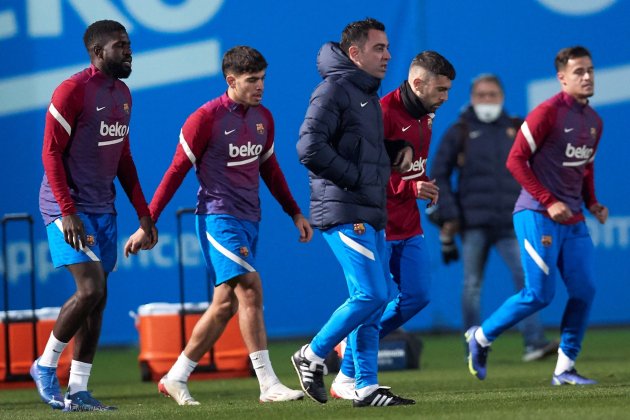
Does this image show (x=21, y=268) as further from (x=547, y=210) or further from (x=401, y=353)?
(x=547, y=210)

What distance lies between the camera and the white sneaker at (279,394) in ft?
22.4

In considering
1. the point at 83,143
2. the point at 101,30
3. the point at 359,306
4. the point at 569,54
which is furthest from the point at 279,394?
the point at 569,54

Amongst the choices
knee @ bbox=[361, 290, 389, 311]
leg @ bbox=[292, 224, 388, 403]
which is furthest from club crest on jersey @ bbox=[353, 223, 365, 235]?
knee @ bbox=[361, 290, 389, 311]

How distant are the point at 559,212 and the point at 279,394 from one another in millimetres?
1860

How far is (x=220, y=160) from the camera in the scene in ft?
23.1

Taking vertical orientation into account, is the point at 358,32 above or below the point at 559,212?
above

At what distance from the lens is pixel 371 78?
6246 mm

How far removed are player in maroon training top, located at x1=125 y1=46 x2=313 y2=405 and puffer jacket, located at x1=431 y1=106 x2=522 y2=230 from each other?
3496 millimetres

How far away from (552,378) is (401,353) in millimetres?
1708

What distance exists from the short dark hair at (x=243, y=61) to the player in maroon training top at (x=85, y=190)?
1.74ft

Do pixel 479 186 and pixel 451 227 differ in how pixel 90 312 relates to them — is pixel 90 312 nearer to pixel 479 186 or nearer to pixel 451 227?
pixel 451 227

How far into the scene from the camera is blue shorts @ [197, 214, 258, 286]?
22.7 ft

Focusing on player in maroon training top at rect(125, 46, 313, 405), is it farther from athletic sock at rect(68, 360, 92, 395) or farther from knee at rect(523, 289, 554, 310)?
knee at rect(523, 289, 554, 310)

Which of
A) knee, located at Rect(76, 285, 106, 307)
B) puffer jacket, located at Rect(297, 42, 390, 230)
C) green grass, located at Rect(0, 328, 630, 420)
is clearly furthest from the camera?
Result: knee, located at Rect(76, 285, 106, 307)
